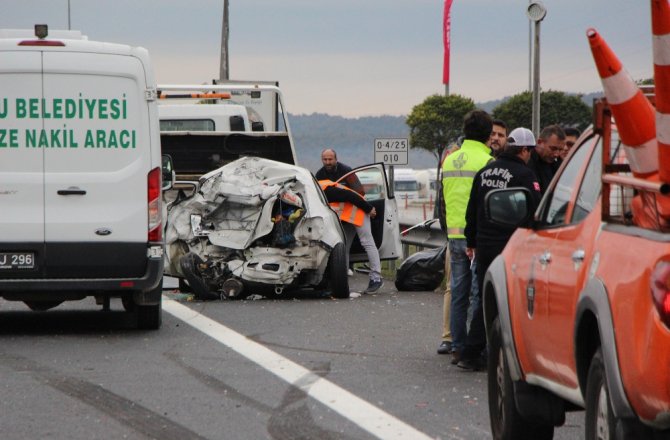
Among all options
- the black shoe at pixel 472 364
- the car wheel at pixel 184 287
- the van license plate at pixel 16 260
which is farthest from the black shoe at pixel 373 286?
the black shoe at pixel 472 364

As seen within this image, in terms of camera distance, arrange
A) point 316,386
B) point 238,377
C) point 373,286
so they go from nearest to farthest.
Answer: point 316,386 → point 238,377 → point 373,286

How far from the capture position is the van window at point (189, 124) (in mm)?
22906

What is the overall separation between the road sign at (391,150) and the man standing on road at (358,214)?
10803mm

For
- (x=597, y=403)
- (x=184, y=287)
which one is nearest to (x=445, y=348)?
(x=597, y=403)

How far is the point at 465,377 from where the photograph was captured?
10.1m

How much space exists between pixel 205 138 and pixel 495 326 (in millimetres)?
12614

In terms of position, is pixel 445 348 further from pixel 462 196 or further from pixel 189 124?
pixel 189 124

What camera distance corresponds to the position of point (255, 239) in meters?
16.5

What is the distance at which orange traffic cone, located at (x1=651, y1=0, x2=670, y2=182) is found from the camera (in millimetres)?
4586

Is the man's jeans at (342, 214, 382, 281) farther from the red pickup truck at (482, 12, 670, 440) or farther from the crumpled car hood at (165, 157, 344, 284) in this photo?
the red pickup truck at (482, 12, 670, 440)

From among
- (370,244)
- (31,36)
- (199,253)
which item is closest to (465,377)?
(31,36)

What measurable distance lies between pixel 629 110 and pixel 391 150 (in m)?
24.3

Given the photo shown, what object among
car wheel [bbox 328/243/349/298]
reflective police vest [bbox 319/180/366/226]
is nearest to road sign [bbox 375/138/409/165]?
reflective police vest [bbox 319/180/366/226]

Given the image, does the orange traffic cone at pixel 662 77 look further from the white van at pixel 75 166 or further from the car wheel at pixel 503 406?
the white van at pixel 75 166
